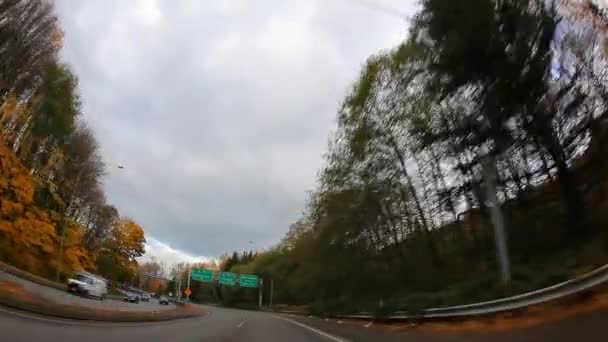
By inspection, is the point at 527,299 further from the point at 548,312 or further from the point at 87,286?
the point at 87,286

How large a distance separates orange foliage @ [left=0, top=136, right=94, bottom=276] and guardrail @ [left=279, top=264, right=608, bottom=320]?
29.5 meters

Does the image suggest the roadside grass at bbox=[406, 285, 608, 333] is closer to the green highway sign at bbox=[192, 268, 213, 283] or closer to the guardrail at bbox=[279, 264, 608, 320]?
the guardrail at bbox=[279, 264, 608, 320]

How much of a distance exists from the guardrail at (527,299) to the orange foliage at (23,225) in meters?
29.5

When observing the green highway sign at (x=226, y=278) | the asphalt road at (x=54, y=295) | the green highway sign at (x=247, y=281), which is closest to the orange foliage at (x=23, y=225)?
the asphalt road at (x=54, y=295)

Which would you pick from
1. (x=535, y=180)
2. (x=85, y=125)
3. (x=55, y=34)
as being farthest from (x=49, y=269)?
(x=535, y=180)

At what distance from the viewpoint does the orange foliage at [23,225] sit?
34.3m

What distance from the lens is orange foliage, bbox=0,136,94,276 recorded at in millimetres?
34281

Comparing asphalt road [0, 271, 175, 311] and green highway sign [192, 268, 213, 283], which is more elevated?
green highway sign [192, 268, 213, 283]

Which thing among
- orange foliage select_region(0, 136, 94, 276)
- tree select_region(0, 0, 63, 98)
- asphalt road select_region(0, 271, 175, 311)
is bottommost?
asphalt road select_region(0, 271, 175, 311)

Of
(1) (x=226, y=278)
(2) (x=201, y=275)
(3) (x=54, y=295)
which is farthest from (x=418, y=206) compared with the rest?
(1) (x=226, y=278)

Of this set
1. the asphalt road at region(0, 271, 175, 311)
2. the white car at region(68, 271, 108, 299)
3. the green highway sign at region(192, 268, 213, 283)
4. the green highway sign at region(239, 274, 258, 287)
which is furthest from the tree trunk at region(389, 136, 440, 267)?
the green highway sign at region(239, 274, 258, 287)

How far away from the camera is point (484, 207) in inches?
1000

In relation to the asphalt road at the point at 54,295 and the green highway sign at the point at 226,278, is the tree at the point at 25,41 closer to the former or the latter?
the asphalt road at the point at 54,295

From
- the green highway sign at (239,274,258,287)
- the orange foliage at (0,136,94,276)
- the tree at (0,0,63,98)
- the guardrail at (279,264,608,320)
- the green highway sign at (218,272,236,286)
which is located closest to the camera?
the guardrail at (279,264,608,320)
